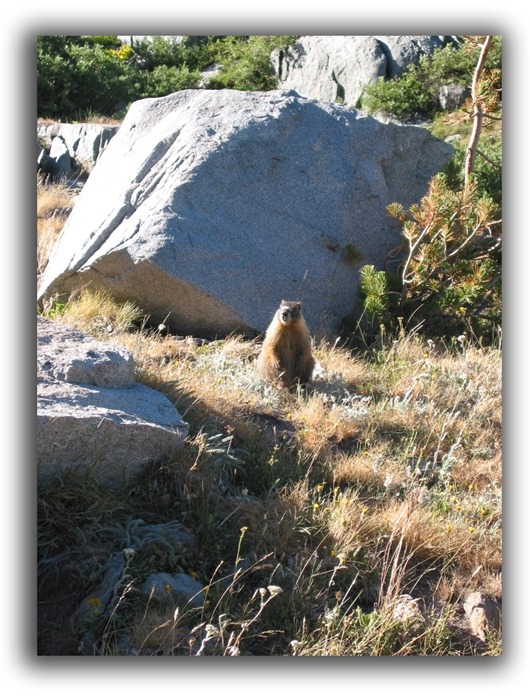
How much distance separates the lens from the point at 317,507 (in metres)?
4.85

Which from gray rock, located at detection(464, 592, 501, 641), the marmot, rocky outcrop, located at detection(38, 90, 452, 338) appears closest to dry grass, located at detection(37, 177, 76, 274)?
rocky outcrop, located at detection(38, 90, 452, 338)

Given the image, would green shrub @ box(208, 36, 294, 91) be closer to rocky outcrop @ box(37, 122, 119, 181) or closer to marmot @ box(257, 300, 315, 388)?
rocky outcrop @ box(37, 122, 119, 181)

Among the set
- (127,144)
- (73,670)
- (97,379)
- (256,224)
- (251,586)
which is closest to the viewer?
(73,670)

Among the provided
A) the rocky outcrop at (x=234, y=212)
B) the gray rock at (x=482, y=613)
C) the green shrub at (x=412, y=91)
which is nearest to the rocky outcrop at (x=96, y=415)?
the gray rock at (x=482, y=613)

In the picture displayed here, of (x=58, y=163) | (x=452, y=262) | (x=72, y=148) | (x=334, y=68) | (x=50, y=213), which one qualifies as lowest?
(x=452, y=262)

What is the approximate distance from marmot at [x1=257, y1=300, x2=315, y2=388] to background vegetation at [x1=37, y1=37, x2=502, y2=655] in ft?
0.55

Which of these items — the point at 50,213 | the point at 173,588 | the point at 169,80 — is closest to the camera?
the point at 173,588

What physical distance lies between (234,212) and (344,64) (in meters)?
7.71

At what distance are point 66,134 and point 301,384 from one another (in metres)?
7.34

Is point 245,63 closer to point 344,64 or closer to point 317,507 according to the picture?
point 344,64

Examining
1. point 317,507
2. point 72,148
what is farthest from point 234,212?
point 72,148
